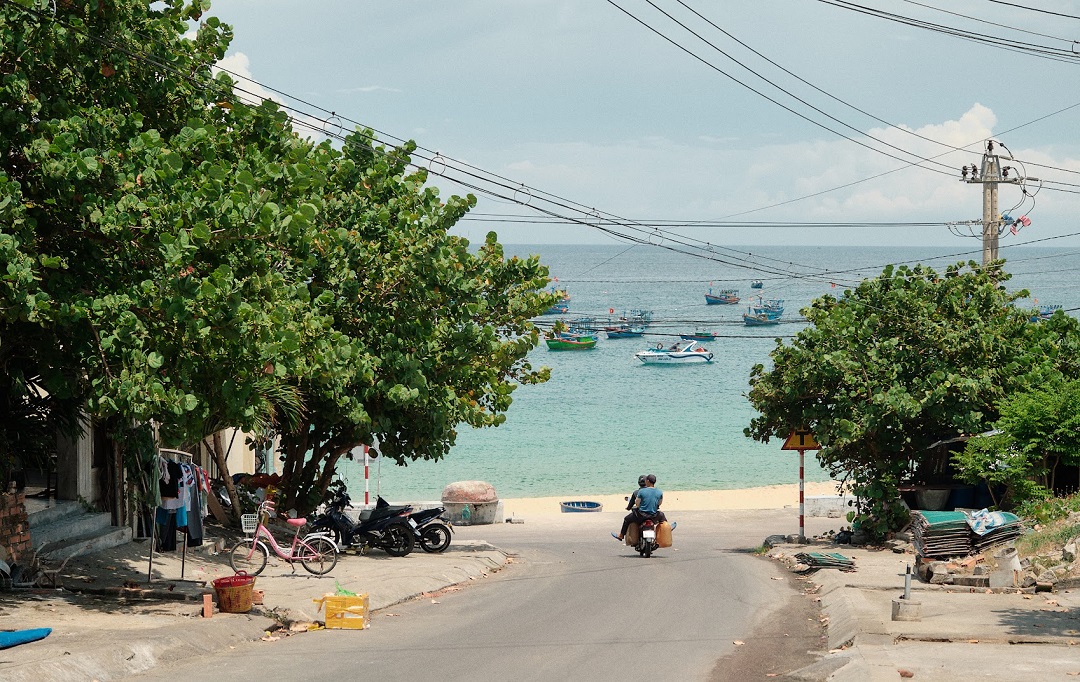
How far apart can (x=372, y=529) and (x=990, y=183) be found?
1908 centimetres

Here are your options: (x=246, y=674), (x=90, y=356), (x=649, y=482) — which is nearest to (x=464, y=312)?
(x=649, y=482)

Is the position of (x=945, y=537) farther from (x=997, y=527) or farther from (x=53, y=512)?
(x=53, y=512)

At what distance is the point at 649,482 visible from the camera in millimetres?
22203

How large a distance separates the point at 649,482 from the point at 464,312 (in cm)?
486

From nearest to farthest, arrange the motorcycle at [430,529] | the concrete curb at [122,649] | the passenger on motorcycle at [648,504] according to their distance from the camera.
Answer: the concrete curb at [122,649] → the motorcycle at [430,529] → the passenger on motorcycle at [648,504]

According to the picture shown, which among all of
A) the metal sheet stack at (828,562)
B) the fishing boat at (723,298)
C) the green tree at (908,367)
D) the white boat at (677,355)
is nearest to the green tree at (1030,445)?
the green tree at (908,367)

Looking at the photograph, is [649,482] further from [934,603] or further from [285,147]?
[285,147]

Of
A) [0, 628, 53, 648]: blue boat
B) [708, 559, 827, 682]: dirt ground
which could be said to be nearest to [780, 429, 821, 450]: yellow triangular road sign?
[708, 559, 827, 682]: dirt ground

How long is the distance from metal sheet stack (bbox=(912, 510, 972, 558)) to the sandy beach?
74.5 feet

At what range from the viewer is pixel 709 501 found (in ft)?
149

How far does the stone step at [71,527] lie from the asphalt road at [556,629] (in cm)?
561

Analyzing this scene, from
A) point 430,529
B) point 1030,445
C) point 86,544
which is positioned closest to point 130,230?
point 86,544

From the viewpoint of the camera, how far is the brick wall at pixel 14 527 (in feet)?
50.5

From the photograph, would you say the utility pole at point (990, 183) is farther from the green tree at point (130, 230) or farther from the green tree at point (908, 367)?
the green tree at point (130, 230)
